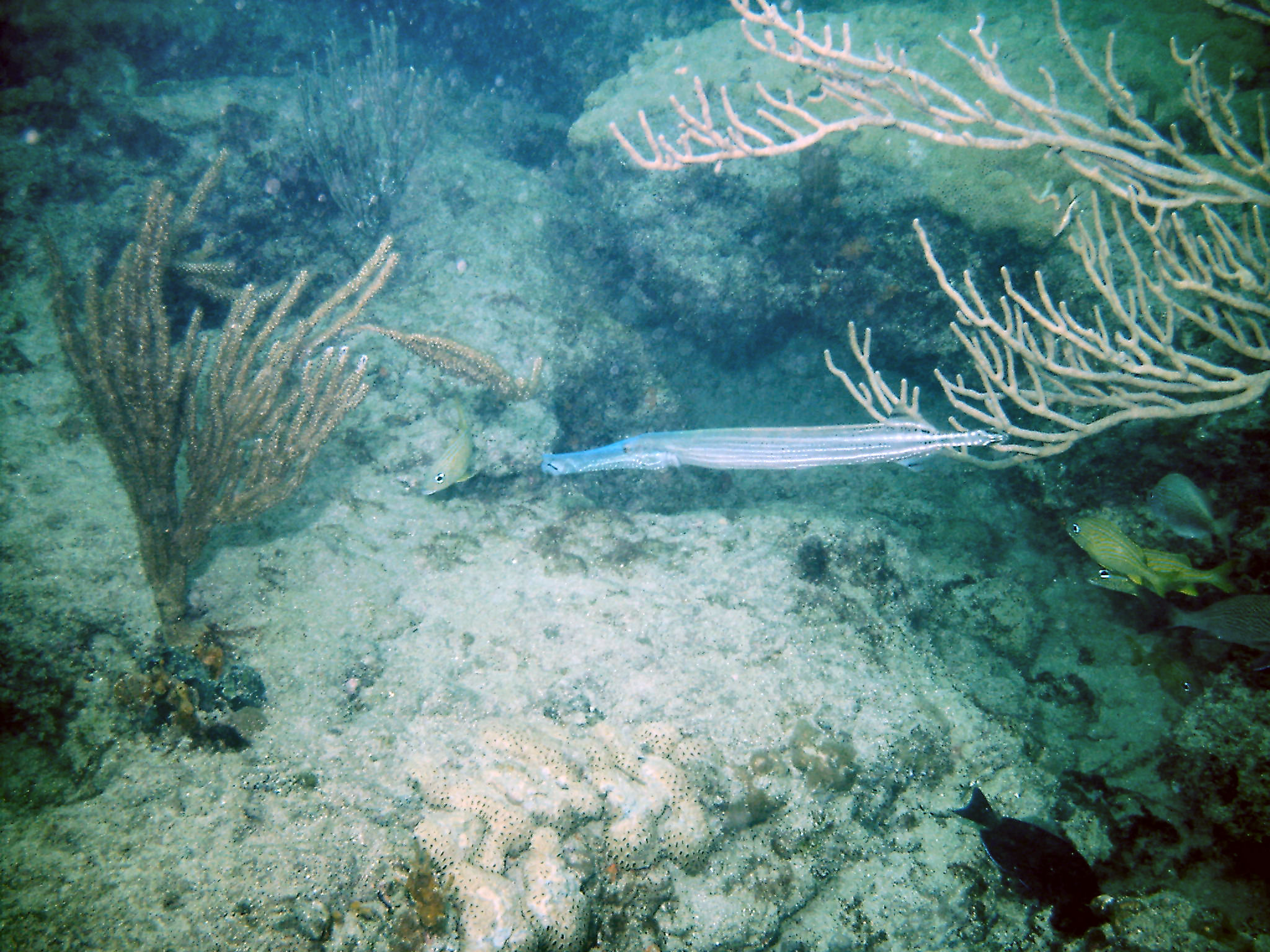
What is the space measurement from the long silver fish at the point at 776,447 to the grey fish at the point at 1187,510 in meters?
1.30

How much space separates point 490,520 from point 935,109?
4269 mm

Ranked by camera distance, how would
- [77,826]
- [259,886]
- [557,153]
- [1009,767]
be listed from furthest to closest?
[557,153]
[1009,767]
[77,826]
[259,886]

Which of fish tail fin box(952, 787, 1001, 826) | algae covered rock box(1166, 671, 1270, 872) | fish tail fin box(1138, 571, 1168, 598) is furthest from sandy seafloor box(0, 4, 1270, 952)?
fish tail fin box(1138, 571, 1168, 598)

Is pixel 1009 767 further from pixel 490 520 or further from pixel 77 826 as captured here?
pixel 77 826

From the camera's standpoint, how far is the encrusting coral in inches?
92.7

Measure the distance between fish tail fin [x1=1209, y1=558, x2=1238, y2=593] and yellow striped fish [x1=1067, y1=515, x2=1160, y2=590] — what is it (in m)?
0.30

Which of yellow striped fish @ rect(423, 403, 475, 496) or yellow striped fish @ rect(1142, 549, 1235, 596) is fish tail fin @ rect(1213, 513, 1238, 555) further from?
yellow striped fish @ rect(423, 403, 475, 496)

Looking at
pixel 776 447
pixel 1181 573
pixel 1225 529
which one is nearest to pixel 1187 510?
pixel 1225 529

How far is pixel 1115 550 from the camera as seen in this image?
11.3ft

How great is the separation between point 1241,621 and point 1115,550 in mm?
678

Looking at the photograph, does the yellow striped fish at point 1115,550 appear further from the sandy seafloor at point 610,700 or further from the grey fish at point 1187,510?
the sandy seafloor at point 610,700

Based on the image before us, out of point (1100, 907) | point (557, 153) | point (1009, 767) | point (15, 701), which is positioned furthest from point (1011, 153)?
point (15, 701)

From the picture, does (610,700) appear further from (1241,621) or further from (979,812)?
(1241,621)

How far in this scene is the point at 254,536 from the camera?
4059mm
